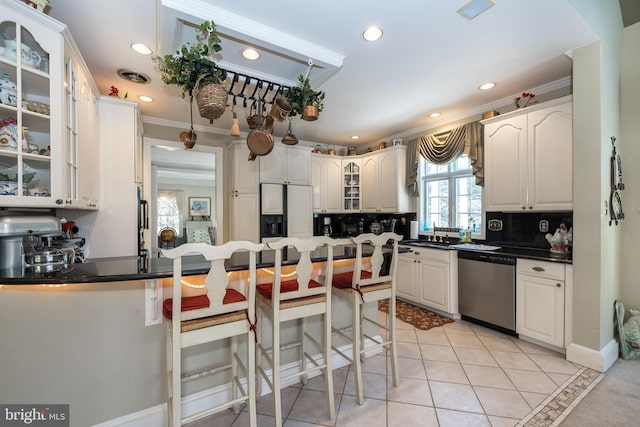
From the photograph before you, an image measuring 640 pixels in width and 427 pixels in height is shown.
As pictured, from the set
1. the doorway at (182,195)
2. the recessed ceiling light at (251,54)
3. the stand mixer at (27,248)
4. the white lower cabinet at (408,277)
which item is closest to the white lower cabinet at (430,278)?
the white lower cabinet at (408,277)

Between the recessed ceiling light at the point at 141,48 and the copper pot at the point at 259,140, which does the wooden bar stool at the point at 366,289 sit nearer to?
the copper pot at the point at 259,140

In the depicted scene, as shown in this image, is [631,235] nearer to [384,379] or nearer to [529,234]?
[529,234]

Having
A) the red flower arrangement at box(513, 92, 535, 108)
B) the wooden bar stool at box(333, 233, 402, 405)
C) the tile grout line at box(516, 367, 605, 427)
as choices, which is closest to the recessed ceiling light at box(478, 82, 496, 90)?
the red flower arrangement at box(513, 92, 535, 108)

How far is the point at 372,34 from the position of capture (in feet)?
6.63

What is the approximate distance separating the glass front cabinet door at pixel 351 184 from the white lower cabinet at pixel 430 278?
1.48m

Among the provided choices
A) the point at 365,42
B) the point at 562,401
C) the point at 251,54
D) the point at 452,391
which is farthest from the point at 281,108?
the point at 562,401

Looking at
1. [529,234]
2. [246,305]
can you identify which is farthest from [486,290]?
[246,305]

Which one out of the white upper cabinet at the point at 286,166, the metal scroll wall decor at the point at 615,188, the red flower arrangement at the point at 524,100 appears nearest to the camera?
the metal scroll wall decor at the point at 615,188

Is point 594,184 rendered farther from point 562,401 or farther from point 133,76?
point 133,76

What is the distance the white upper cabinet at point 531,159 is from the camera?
2.58m

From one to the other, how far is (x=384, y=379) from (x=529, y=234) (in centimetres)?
236

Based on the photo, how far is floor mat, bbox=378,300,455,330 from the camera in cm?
323

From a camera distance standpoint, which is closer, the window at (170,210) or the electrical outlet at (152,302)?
the electrical outlet at (152,302)

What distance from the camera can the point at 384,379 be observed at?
2.18m
